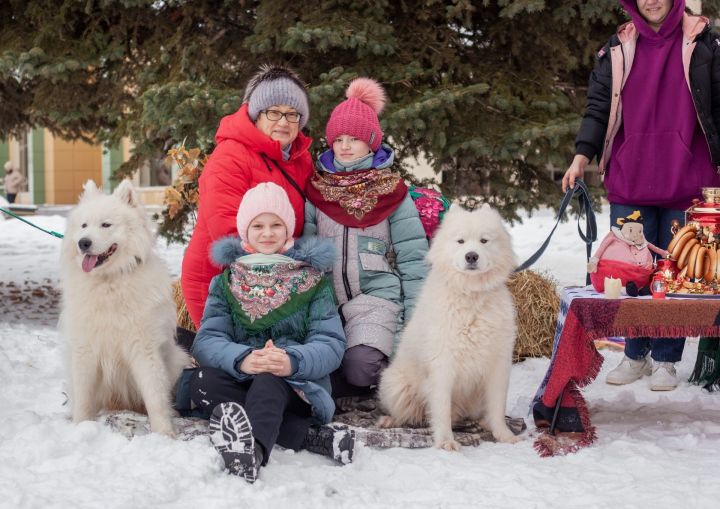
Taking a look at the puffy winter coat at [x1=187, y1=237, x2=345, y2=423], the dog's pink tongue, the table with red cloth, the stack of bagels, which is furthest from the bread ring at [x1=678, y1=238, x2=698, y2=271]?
the dog's pink tongue

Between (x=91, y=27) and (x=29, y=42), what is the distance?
19.9 inches

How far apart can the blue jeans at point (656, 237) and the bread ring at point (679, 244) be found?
0.58 meters

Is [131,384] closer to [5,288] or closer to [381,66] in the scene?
[381,66]

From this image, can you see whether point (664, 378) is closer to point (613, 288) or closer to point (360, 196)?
point (613, 288)

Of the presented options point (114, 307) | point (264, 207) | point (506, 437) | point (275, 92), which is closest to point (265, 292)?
point (264, 207)

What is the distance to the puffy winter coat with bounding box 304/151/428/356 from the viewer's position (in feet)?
13.0

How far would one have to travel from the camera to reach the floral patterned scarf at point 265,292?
11.7 ft

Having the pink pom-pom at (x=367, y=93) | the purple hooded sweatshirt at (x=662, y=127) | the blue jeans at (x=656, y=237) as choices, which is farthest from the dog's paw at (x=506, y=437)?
the pink pom-pom at (x=367, y=93)

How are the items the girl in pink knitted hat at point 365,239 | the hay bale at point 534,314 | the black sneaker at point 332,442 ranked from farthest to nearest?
the hay bale at point 534,314 < the girl in pink knitted hat at point 365,239 < the black sneaker at point 332,442

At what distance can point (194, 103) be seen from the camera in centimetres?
535

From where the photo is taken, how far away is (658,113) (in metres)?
4.08

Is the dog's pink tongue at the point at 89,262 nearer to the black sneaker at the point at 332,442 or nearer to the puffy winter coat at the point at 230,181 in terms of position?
the puffy winter coat at the point at 230,181

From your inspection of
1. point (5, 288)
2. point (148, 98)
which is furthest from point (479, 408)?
point (5, 288)

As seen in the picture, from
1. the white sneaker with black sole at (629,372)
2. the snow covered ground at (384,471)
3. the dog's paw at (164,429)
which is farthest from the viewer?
the white sneaker with black sole at (629,372)
